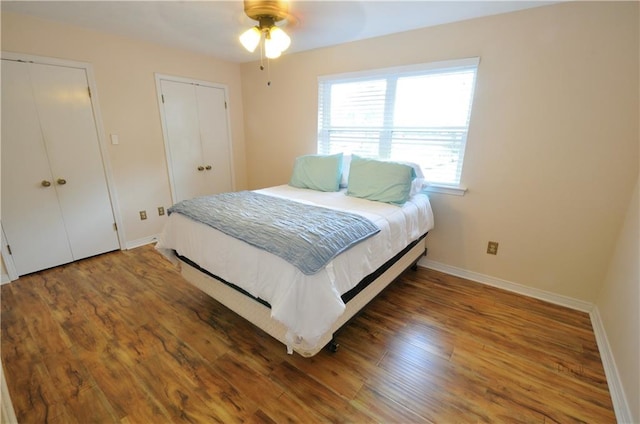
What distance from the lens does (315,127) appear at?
11.0ft

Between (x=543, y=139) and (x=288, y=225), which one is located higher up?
(x=543, y=139)

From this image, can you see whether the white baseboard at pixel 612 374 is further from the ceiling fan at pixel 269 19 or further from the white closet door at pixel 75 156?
the white closet door at pixel 75 156

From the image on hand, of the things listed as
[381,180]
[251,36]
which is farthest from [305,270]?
[251,36]

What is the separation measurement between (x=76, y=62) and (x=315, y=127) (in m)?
2.40

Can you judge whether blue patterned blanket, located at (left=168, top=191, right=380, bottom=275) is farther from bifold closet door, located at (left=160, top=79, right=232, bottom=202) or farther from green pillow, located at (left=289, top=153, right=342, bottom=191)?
bifold closet door, located at (left=160, top=79, right=232, bottom=202)

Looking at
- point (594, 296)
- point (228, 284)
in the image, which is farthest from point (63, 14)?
point (594, 296)

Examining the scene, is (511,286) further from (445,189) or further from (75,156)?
(75,156)

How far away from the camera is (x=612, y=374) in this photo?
1556mm

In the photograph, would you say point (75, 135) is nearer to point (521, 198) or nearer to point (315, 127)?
point (315, 127)

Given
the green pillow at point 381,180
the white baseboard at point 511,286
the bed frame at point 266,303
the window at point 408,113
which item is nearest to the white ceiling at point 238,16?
the window at point 408,113

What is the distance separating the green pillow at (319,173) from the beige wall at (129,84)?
177 cm

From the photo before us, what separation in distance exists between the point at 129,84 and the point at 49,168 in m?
1.14

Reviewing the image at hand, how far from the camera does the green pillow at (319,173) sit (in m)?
2.82

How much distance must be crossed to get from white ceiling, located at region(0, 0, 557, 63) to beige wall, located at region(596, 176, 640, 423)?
5.47ft
